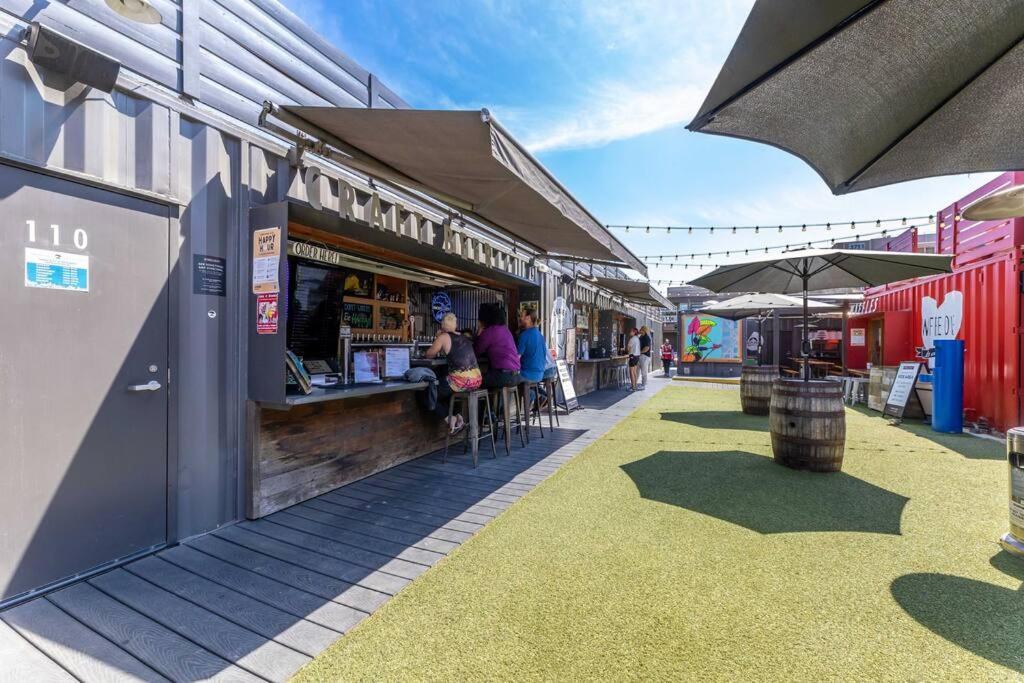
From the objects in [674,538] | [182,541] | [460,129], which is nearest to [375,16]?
[460,129]

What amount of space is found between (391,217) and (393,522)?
252 centimetres

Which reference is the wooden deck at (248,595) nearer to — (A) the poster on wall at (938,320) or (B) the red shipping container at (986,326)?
(B) the red shipping container at (986,326)

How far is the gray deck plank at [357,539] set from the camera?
2.66 meters

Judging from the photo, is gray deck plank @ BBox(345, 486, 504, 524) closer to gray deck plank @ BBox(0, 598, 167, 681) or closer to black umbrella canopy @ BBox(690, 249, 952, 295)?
gray deck plank @ BBox(0, 598, 167, 681)

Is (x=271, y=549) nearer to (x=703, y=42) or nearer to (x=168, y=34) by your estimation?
(x=168, y=34)

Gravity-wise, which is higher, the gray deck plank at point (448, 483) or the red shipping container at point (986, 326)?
the red shipping container at point (986, 326)

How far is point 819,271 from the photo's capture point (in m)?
5.30

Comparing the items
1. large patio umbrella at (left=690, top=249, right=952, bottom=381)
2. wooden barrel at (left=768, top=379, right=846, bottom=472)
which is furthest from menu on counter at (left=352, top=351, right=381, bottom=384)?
large patio umbrella at (left=690, top=249, right=952, bottom=381)

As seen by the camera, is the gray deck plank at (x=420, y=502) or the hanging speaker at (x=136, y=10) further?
the gray deck plank at (x=420, y=502)

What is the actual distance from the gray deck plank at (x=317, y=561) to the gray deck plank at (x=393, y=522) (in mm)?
500

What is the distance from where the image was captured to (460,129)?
266cm

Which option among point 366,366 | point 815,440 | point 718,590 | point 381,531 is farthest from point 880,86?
point 366,366

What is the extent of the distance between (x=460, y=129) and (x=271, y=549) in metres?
2.74

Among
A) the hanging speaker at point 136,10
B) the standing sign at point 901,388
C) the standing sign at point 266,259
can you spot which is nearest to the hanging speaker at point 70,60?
the hanging speaker at point 136,10
